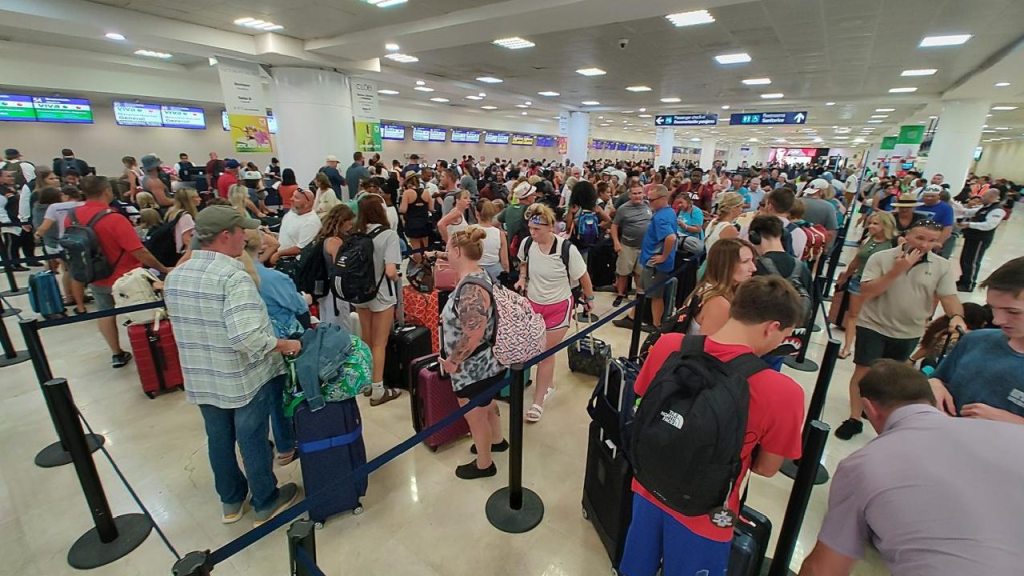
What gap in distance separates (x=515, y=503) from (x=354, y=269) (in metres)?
2.09

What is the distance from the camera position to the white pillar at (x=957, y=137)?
1247cm

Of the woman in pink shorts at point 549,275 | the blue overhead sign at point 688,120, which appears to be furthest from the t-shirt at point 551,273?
the blue overhead sign at point 688,120

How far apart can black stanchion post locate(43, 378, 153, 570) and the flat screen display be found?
15.7 metres

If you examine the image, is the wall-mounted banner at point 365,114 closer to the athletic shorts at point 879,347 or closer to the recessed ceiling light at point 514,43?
the recessed ceiling light at point 514,43

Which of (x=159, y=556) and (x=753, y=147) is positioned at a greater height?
(x=753, y=147)

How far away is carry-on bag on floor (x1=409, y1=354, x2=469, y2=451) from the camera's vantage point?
3.20 metres

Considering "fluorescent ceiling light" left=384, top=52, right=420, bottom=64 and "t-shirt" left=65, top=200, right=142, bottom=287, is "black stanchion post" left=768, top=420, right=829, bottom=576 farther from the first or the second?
"fluorescent ceiling light" left=384, top=52, right=420, bottom=64

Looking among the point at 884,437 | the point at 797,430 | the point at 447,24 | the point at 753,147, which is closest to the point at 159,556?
the point at 797,430

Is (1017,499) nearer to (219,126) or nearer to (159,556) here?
(159,556)

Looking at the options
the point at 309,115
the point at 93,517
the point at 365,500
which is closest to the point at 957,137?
the point at 309,115

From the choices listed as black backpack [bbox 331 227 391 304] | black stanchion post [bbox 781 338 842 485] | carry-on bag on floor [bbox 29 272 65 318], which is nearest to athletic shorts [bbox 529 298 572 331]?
black backpack [bbox 331 227 391 304]

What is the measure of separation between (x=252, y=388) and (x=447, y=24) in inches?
254

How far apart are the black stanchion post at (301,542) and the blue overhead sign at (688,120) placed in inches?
837

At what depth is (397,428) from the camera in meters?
3.62
